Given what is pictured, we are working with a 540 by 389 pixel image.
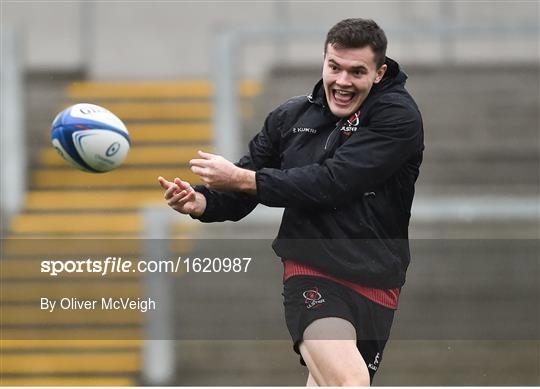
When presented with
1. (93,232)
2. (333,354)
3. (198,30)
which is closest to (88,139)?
(333,354)

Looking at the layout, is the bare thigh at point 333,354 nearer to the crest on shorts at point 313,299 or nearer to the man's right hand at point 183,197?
the crest on shorts at point 313,299

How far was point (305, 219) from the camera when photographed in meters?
4.32

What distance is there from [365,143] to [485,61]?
4979mm

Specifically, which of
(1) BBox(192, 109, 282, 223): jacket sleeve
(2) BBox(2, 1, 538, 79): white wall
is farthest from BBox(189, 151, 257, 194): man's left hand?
(2) BBox(2, 1, 538, 79): white wall

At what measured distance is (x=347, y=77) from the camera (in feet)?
13.8

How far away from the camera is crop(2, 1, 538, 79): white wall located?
8906mm

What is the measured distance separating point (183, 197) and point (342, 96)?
2.13 feet

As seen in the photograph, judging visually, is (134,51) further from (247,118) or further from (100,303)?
(100,303)

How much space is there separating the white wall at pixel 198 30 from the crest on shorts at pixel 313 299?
4494mm

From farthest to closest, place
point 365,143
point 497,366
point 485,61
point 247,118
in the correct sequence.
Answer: point 485,61, point 247,118, point 497,366, point 365,143

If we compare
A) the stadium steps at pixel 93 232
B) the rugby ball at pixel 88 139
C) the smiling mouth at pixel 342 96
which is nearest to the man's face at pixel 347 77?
the smiling mouth at pixel 342 96

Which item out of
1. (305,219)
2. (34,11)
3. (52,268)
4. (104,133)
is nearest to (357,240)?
(305,219)

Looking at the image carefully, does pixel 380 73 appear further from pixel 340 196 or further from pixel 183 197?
pixel 183 197

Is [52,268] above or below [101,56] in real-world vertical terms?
below
